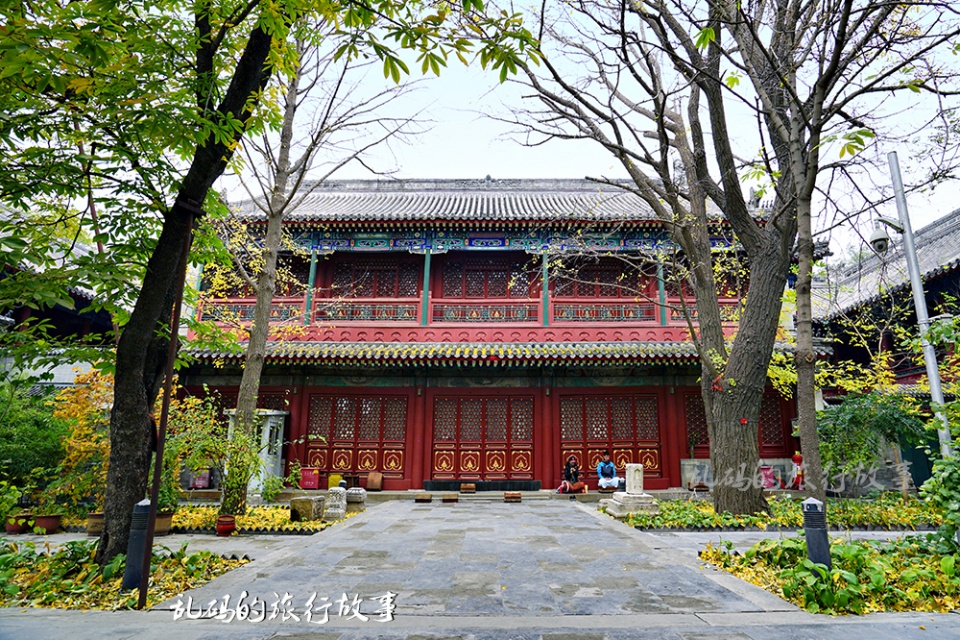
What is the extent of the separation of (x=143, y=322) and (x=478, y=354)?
7.96 meters

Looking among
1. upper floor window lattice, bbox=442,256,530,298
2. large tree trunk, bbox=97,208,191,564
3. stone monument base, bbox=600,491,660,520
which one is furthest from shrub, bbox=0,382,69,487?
stone monument base, bbox=600,491,660,520

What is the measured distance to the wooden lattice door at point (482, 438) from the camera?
42.1ft

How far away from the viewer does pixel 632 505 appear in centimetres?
915

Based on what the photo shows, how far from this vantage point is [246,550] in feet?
20.4

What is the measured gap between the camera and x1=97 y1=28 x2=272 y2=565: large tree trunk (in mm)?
4590

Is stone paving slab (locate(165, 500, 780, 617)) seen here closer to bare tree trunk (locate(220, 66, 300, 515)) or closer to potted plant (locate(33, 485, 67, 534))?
bare tree trunk (locate(220, 66, 300, 515))

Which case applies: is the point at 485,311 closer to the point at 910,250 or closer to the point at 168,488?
the point at 168,488

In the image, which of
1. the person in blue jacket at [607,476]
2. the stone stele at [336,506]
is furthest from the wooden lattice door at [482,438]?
the stone stele at [336,506]

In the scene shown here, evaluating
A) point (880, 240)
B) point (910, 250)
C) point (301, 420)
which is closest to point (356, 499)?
point (301, 420)

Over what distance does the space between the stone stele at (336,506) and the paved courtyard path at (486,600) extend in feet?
7.26

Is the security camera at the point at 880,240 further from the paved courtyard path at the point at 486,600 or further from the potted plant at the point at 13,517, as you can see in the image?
the potted plant at the point at 13,517

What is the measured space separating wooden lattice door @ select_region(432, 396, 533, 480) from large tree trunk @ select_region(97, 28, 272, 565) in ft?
28.6

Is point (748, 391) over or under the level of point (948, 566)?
over

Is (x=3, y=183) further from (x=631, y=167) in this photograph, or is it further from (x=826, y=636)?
(x=631, y=167)
